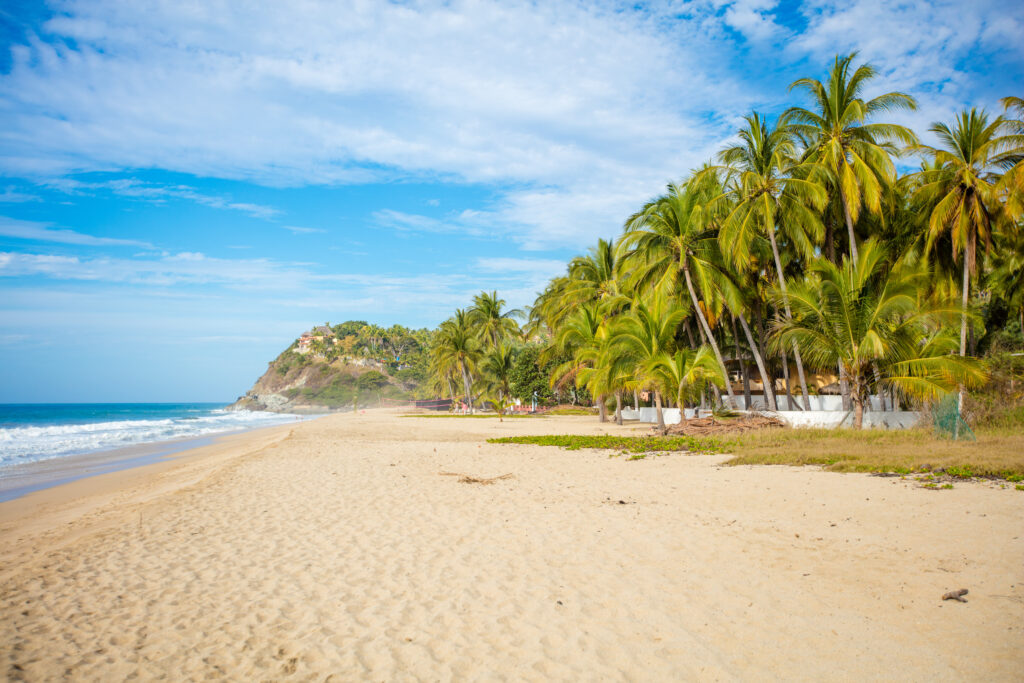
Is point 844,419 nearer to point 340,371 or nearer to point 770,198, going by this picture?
point 770,198

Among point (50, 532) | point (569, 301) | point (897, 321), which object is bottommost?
point (50, 532)

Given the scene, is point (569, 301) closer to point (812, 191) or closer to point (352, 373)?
point (812, 191)

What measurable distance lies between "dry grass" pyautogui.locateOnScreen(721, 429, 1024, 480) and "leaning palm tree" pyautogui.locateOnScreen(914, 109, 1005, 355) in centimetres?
554

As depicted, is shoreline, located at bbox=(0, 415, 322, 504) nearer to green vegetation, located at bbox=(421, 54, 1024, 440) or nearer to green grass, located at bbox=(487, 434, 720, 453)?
green grass, located at bbox=(487, 434, 720, 453)

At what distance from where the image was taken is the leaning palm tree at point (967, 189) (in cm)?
1559

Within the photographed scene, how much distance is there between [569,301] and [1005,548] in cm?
2420

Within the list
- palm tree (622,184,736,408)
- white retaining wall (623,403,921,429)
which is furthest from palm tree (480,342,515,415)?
white retaining wall (623,403,921,429)

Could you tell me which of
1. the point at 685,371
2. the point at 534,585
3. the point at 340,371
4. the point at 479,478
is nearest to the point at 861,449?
the point at 685,371

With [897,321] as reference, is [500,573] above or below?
below

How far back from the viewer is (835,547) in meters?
5.15

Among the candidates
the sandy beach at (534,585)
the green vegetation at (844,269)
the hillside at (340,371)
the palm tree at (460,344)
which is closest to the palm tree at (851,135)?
the green vegetation at (844,269)

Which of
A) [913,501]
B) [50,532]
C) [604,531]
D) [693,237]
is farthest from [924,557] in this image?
[693,237]

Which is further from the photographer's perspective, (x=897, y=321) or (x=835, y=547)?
(x=897, y=321)

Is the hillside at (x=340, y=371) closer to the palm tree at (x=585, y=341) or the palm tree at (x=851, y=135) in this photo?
the palm tree at (x=585, y=341)
